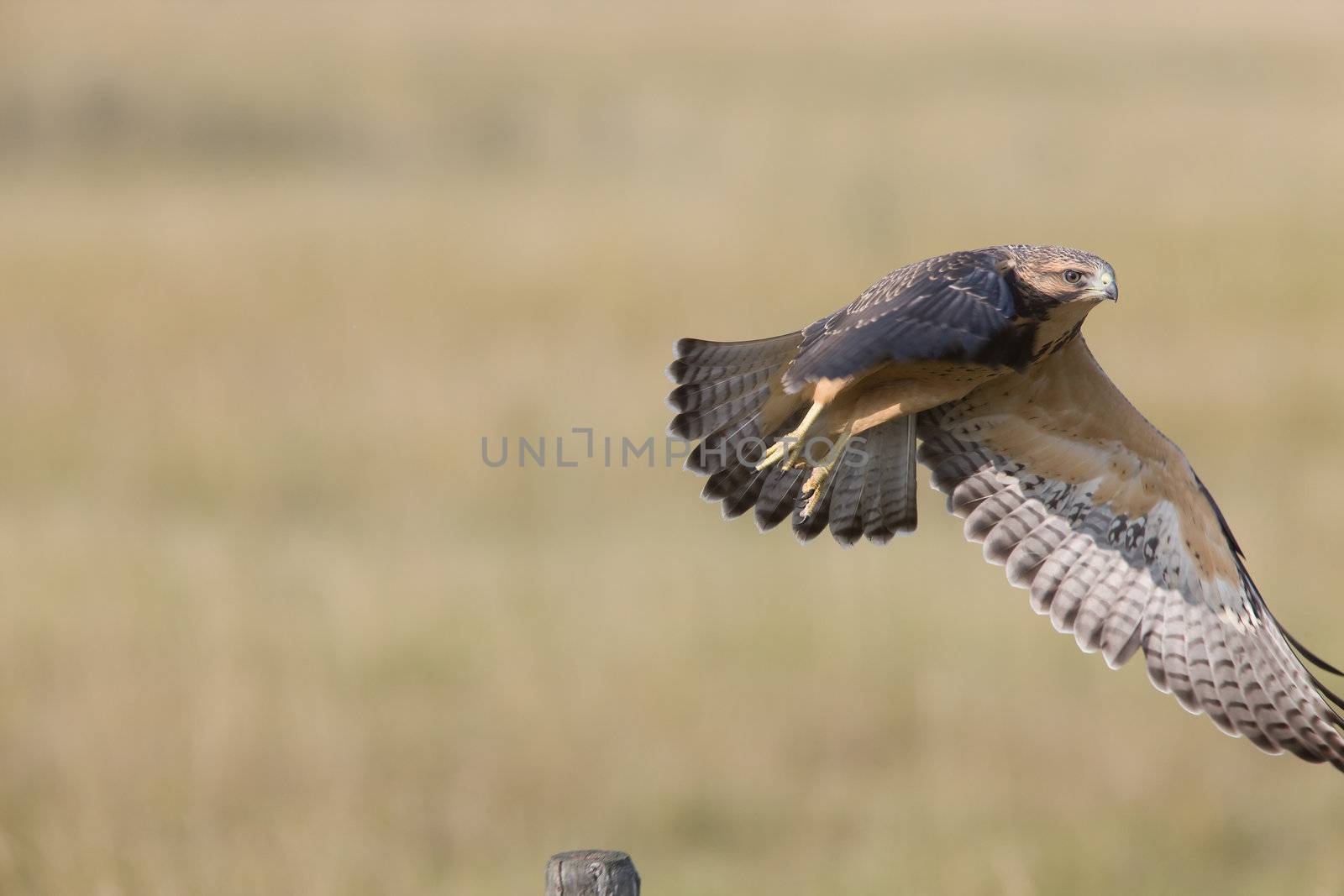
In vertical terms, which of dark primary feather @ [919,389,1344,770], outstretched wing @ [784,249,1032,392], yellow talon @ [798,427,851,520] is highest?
outstretched wing @ [784,249,1032,392]

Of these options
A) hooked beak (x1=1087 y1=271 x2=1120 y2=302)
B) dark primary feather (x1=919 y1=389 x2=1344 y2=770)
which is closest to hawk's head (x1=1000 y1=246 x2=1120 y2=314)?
hooked beak (x1=1087 y1=271 x2=1120 y2=302)

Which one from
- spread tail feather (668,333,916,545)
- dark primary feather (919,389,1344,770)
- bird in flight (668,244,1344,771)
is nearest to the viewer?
bird in flight (668,244,1344,771)

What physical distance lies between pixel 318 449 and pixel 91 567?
2.64 meters

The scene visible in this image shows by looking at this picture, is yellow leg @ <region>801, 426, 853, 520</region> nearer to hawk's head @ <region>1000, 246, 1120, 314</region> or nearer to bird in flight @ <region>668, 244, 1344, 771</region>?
bird in flight @ <region>668, 244, 1344, 771</region>

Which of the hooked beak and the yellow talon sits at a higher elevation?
the hooked beak

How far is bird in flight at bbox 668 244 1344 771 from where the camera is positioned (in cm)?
470

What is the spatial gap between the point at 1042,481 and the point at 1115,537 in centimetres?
27

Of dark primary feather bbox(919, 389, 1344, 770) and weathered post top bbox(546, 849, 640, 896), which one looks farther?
dark primary feather bbox(919, 389, 1344, 770)

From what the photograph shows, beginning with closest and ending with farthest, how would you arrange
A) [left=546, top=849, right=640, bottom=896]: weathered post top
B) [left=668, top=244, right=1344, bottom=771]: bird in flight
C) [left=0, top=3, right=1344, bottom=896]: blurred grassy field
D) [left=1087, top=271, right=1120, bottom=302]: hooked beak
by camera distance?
[left=546, top=849, right=640, bottom=896]: weathered post top < [left=1087, top=271, right=1120, bottom=302]: hooked beak < [left=668, top=244, right=1344, bottom=771]: bird in flight < [left=0, top=3, right=1344, bottom=896]: blurred grassy field

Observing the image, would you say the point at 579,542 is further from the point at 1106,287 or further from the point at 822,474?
the point at 1106,287

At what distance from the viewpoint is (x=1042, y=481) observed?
5.27 metres

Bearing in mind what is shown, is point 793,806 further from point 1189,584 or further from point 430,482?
point 430,482

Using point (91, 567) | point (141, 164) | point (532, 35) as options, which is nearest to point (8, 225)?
point (141, 164)

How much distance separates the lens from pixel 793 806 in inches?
287
